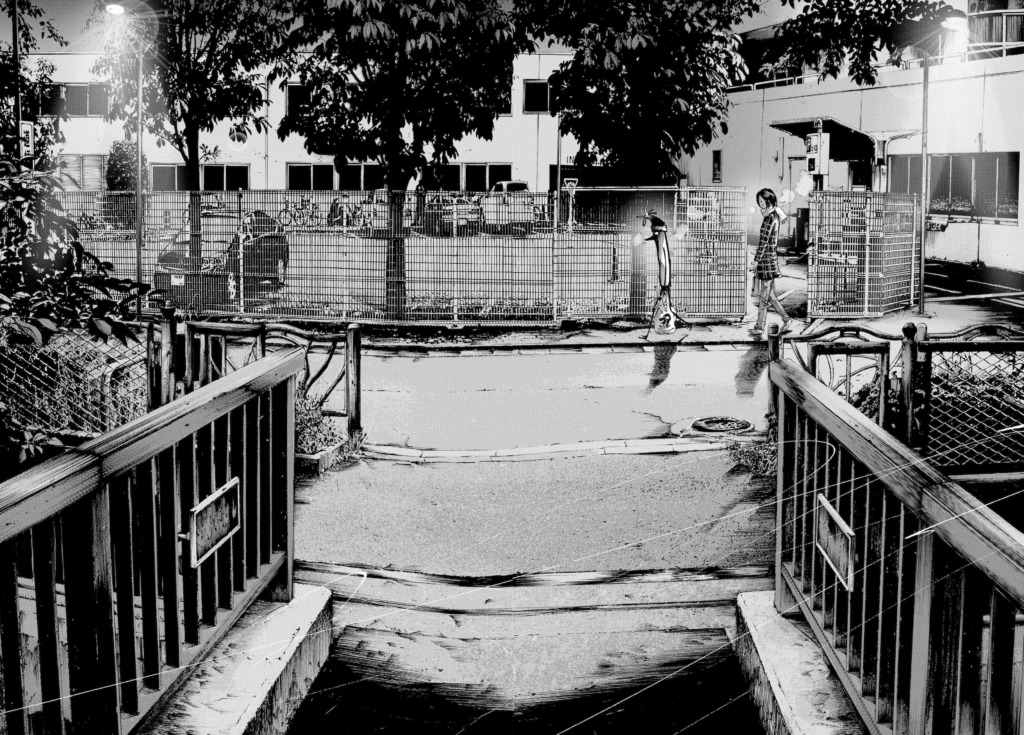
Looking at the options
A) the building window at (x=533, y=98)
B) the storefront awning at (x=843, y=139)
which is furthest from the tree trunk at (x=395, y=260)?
the building window at (x=533, y=98)

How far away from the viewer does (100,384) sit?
8.08 meters

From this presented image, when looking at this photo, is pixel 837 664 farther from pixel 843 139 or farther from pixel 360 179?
pixel 360 179

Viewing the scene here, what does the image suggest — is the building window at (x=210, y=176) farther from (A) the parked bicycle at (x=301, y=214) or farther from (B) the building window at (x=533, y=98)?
(A) the parked bicycle at (x=301, y=214)

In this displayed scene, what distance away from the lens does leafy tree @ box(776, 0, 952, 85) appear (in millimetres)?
14948

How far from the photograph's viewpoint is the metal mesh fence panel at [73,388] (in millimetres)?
8070

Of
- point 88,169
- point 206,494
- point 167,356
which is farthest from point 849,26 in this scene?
point 88,169

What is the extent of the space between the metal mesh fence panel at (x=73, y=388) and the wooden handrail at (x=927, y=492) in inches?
209

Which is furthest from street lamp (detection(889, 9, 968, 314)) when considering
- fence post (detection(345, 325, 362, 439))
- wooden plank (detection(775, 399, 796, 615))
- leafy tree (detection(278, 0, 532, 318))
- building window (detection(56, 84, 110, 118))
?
building window (detection(56, 84, 110, 118))

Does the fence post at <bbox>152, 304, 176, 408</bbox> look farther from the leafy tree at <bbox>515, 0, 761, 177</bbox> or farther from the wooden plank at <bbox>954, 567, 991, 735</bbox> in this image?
the leafy tree at <bbox>515, 0, 761, 177</bbox>

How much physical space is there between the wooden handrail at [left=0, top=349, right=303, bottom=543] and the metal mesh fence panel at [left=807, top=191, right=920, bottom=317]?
13369 millimetres

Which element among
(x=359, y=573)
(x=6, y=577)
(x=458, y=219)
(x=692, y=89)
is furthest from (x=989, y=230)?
(x=6, y=577)

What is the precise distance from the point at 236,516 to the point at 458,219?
12.2 m

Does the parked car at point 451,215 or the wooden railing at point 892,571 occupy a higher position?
the parked car at point 451,215

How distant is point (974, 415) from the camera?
23.5ft
